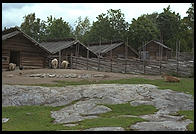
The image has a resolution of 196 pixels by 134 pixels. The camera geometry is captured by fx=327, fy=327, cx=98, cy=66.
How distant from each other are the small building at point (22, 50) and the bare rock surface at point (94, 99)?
54.0 feet

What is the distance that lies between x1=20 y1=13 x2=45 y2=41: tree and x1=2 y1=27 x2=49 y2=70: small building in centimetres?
2929

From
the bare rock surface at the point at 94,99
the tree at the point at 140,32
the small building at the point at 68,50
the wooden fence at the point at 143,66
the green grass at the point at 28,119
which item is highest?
the tree at the point at 140,32

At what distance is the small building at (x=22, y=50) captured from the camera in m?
30.5

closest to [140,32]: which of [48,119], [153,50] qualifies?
[153,50]

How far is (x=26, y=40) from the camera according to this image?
104ft

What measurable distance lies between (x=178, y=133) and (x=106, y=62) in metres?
22.3

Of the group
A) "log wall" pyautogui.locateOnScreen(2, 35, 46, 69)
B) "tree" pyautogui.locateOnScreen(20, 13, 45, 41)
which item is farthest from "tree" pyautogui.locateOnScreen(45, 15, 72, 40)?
"log wall" pyautogui.locateOnScreen(2, 35, 46, 69)

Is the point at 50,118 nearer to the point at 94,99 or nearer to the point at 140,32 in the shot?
the point at 94,99

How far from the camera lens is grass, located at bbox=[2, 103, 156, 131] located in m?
9.18

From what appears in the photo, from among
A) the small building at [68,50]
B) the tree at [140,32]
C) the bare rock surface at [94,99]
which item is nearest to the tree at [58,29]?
the tree at [140,32]

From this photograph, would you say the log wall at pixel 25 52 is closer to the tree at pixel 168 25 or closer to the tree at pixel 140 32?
the tree at pixel 140 32

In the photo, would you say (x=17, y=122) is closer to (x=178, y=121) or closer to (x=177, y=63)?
(x=178, y=121)

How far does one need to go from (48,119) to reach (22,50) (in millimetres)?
22069

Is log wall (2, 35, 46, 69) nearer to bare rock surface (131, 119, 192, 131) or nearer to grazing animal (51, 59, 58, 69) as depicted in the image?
grazing animal (51, 59, 58, 69)
